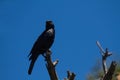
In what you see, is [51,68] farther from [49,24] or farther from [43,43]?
[49,24]

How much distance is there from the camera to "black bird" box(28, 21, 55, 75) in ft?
36.8

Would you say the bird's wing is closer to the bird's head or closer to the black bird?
the black bird

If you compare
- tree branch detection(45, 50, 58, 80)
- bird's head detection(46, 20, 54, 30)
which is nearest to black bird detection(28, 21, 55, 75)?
bird's head detection(46, 20, 54, 30)

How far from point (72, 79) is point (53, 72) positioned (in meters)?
0.51

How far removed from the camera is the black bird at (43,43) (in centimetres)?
1120

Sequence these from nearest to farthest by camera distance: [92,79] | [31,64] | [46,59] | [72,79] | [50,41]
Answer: [72,79] → [46,59] → [31,64] → [50,41] → [92,79]

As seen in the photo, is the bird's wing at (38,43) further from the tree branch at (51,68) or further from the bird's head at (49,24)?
the tree branch at (51,68)

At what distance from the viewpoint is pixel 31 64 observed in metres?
11.1

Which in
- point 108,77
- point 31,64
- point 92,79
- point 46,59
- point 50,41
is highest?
point 92,79

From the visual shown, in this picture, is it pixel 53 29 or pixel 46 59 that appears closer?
pixel 46 59

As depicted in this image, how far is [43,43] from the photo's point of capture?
1162 centimetres

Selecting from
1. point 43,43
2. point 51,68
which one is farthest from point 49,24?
point 51,68

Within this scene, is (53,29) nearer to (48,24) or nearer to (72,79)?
(48,24)

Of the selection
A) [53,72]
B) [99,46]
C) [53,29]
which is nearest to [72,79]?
[53,72]
